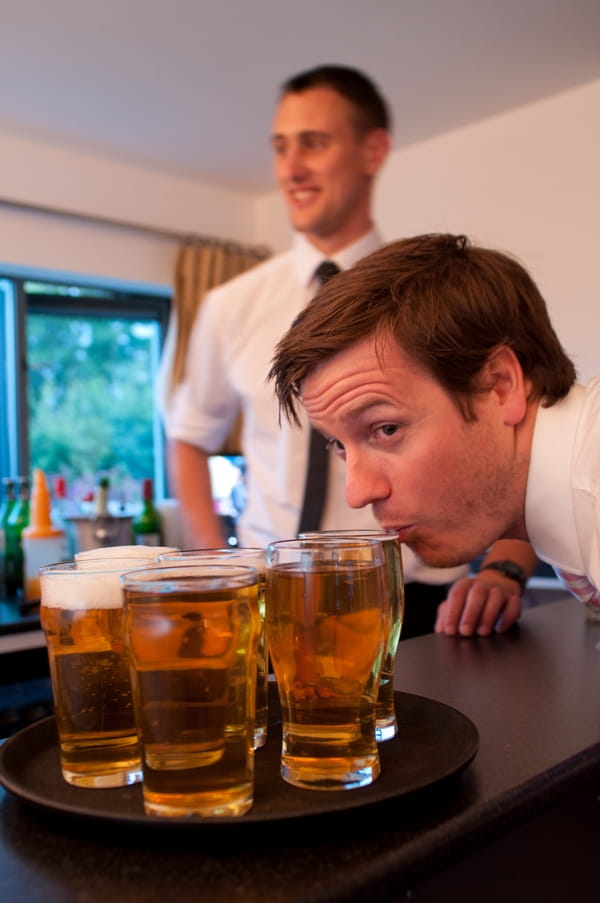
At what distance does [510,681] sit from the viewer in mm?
995

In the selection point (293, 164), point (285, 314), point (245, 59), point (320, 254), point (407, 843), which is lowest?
→ point (407, 843)

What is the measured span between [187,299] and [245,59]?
164 cm

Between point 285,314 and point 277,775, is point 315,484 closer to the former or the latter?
point 285,314

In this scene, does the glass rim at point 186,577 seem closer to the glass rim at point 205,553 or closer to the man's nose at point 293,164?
the glass rim at point 205,553

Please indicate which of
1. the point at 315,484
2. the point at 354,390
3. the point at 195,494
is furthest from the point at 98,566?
the point at 195,494

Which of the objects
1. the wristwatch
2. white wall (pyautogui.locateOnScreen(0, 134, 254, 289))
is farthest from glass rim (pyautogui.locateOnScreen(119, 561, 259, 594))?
white wall (pyautogui.locateOnScreen(0, 134, 254, 289))

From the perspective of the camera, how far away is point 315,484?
1998 mm

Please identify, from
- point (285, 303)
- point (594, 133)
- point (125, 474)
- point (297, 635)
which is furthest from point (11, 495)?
point (594, 133)

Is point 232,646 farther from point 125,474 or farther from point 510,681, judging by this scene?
point 125,474

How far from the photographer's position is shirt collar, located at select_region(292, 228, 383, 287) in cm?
216

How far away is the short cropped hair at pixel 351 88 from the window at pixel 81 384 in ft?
8.76

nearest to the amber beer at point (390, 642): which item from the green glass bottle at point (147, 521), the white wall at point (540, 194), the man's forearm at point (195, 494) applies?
the man's forearm at point (195, 494)

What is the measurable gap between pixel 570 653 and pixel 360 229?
4.48ft

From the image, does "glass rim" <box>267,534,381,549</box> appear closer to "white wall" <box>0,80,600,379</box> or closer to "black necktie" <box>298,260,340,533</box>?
"black necktie" <box>298,260,340,533</box>
